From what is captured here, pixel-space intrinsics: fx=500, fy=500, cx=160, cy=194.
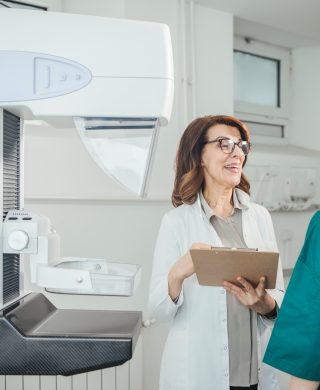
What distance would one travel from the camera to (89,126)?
0.92 meters

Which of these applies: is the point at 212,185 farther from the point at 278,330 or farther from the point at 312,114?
the point at 312,114

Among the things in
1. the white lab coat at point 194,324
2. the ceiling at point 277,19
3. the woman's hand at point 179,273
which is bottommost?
the white lab coat at point 194,324

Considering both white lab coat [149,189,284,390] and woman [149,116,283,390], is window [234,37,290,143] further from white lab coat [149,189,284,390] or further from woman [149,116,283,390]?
white lab coat [149,189,284,390]

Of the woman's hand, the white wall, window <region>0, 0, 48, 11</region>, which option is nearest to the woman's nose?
the woman's hand

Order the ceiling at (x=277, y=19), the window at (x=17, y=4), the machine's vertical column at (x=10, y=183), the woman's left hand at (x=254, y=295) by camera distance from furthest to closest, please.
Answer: the ceiling at (x=277, y=19) < the window at (x=17, y=4) < the woman's left hand at (x=254, y=295) < the machine's vertical column at (x=10, y=183)

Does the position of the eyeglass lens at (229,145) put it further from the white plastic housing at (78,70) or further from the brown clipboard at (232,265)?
the white plastic housing at (78,70)

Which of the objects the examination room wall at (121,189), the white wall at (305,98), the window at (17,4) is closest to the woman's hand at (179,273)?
the examination room wall at (121,189)

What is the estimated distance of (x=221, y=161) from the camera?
5.48ft

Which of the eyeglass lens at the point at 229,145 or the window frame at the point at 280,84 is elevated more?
the window frame at the point at 280,84

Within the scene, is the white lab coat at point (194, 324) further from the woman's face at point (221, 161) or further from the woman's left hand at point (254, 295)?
the woman's face at point (221, 161)

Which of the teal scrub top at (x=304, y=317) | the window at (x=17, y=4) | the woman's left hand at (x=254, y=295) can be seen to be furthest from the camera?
the window at (x=17, y=4)

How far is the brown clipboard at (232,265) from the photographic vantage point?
1266 mm

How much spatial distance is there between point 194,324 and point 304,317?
2.26ft

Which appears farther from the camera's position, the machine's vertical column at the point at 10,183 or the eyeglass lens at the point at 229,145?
the eyeglass lens at the point at 229,145
